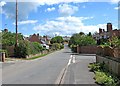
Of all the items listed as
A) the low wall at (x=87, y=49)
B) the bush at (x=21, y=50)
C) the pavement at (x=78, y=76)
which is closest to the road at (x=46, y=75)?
the pavement at (x=78, y=76)

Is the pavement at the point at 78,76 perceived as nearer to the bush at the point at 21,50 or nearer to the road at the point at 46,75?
the road at the point at 46,75

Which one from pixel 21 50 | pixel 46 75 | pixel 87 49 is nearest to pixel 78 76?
pixel 46 75

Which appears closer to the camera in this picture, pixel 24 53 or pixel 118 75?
pixel 118 75

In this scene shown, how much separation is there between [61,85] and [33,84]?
4.21 feet

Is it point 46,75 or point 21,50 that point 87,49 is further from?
point 46,75

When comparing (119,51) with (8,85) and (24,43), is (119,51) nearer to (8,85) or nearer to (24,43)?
(8,85)

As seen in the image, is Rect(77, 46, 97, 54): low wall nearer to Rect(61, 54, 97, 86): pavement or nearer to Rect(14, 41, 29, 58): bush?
Rect(14, 41, 29, 58): bush

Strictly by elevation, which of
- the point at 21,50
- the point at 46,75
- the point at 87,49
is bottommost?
the point at 46,75

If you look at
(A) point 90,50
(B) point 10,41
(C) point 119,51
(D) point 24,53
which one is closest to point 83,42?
(A) point 90,50

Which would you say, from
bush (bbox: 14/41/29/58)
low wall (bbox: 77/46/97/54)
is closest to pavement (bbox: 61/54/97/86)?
bush (bbox: 14/41/29/58)

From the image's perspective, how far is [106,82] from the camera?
13234 millimetres

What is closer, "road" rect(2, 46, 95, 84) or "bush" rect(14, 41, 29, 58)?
"road" rect(2, 46, 95, 84)

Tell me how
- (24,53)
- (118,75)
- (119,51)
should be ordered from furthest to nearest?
(24,53) → (119,51) → (118,75)

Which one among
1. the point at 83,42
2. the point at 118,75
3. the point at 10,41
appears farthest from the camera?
the point at 83,42
